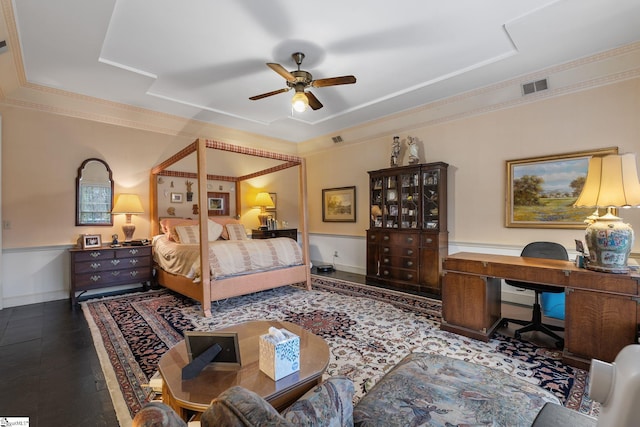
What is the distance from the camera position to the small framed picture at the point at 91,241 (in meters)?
4.32

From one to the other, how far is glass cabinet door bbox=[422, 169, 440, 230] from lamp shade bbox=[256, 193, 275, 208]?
3325mm

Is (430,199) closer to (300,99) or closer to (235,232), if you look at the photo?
(300,99)

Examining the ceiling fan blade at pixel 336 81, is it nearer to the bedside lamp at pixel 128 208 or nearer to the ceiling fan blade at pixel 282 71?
the ceiling fan blade at pixel 282 71

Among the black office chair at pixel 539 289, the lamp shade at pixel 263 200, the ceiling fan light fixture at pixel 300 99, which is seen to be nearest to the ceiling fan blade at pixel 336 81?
the ceiling fan light fixture at pixel 300 99

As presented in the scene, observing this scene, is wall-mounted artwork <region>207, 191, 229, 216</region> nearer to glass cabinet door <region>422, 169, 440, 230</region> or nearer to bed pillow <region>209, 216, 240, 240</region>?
bed pillow <region>209, 216, 240, 240</region>

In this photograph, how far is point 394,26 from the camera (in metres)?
3.00

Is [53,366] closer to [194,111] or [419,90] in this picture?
[194,111]

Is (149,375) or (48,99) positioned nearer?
(149,375)

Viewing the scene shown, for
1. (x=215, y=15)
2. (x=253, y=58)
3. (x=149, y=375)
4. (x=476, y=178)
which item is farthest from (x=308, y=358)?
(x=476, y=178)

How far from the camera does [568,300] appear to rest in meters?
2.48

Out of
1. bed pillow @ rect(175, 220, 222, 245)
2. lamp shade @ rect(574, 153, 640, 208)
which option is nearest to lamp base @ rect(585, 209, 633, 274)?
lamp shade @ rect(574, 153, 640, 208)

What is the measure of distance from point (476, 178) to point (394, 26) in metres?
2.61

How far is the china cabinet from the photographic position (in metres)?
4.61

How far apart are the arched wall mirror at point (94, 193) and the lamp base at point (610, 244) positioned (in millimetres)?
6127
